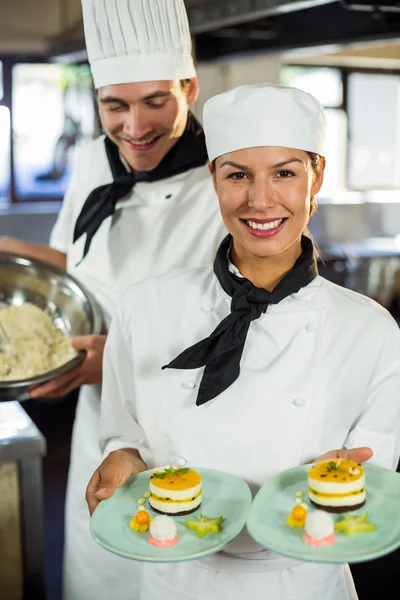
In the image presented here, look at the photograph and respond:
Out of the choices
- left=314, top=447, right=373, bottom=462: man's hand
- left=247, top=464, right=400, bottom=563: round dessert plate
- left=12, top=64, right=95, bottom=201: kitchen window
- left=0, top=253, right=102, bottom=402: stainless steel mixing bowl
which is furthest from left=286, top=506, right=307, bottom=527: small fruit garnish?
left=12, top=64, right=95, bottom=201: kitchen window

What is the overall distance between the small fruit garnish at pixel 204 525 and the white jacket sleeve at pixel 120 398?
14.0 inches

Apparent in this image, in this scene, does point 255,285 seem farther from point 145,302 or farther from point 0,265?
point 0,265

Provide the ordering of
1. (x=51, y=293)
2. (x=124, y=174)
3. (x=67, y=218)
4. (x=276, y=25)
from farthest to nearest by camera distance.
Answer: (x=276, y=25) < (x=67, y=218) < (x=51, y=293) < (x=124, y=174)

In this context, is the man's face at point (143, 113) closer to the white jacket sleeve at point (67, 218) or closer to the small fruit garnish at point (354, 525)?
the white jacket sleeve at point (67, 218)

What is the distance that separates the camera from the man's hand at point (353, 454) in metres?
1.17

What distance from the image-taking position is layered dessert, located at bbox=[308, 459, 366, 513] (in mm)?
1113

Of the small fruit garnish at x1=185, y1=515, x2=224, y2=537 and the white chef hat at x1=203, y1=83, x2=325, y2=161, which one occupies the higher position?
the white chef hat at x1=203, y1=83, x2=325, y2=161

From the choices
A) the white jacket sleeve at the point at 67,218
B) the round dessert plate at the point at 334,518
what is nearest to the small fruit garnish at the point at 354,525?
the round dessert plate at the point at 334,518

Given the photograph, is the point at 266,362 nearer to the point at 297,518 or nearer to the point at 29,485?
the point at 297,518

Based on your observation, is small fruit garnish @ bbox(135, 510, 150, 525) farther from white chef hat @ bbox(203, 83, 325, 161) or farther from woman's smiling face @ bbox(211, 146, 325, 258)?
white chef hat @ bbox(203, 83, 325, 161)

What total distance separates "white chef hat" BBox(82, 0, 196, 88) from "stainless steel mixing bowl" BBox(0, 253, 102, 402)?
54 cm

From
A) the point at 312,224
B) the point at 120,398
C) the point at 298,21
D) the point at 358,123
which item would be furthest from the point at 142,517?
the point at 358,123

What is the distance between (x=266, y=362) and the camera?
1.33m

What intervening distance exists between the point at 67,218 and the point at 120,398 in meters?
0.88
